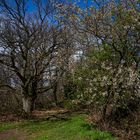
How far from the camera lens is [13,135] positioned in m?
16.0

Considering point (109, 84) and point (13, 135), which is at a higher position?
point (109, 84)

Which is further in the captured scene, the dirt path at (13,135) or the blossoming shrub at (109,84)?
the dirt path at (13,135)

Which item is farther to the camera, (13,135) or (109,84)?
(13,135)

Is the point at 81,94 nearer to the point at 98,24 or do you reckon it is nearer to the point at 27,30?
the point at 98,24

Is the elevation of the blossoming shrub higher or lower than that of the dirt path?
higher

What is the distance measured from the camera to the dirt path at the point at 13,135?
1516 cm

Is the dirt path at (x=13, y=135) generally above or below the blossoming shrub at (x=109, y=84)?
below

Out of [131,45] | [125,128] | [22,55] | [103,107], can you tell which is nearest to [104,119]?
[103,107]

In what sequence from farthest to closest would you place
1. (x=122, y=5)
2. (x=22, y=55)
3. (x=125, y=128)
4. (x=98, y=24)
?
1. (x=22, y=55)
2. (x=98, y=24)
3. (x=122, y=5)
4. (x=125, y=128)

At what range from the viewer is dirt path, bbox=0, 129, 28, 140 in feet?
49.8

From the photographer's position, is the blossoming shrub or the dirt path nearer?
the blossoming shrub

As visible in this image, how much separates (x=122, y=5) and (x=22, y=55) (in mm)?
12012

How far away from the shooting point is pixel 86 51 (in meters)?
17.6

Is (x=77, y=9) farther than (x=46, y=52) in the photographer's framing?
No
